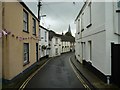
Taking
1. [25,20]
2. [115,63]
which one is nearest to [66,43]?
[25,20]

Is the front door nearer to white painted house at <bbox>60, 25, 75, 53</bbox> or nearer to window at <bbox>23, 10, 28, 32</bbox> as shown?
window at <bbox>23, 10, 28, 32</bbox>

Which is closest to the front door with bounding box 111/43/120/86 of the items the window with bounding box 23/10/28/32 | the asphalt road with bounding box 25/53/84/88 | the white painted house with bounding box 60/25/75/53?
the asphalt road with bounding box 25/53/84/88

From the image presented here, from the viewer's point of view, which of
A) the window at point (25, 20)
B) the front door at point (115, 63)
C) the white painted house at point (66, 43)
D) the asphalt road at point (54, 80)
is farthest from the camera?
the white painted house at point (66, 43)

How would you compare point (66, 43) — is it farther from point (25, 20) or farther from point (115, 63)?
point (115, 63)

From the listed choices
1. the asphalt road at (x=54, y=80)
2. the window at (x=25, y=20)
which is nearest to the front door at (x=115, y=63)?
the asphalt road at (x=54, y=80)

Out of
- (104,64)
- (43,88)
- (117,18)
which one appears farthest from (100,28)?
(43,88)

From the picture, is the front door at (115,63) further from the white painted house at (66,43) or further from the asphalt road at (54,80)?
the white painted house at (66,43)

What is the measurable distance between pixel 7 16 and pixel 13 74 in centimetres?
324

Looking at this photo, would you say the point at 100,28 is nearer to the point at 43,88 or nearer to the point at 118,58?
the point at 118,58

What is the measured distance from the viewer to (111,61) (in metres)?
10.4

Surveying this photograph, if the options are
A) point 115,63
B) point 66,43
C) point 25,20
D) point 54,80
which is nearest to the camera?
point 115,63

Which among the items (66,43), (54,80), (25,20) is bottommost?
(54,80)

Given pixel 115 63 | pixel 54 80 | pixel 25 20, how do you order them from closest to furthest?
pixel 115 63
pixel 54 80
pixel 25 20

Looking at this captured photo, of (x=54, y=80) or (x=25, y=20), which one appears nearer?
(x=54, y=80)
